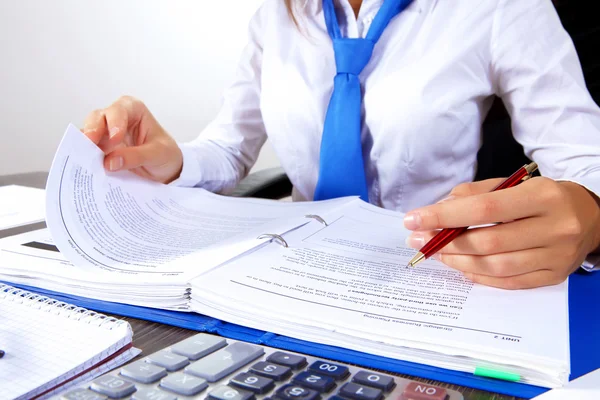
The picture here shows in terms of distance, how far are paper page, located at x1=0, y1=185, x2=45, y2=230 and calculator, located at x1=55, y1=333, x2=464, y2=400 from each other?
50 cm

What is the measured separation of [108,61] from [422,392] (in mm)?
2093

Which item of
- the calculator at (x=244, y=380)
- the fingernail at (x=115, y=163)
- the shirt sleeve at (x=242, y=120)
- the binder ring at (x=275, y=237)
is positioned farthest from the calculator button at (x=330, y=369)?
the shirt sleeve at (x=242, y=120)

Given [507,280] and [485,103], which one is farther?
[485,103]

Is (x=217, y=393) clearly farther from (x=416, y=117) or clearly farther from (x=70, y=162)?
(x=416, y=117)

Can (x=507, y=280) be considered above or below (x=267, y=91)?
below

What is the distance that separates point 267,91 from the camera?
3.10ft

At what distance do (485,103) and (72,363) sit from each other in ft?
2.42

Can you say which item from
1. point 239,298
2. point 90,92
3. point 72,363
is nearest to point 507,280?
point 239,298

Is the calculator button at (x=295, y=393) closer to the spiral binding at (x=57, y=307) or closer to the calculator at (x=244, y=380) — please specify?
the calculator at (x=244, y=380)

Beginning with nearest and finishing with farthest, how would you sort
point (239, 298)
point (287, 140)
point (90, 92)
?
point (239, 298) → point (287, 140) → point (90, 92)

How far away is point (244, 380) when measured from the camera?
1.01 ft

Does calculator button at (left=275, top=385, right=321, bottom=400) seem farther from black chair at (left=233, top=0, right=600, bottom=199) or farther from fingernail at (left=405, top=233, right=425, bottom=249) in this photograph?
black chair at (left=233, top=0, right=600, bottom=199)

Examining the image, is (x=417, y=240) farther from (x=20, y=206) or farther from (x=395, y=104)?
(x=20, y=206)

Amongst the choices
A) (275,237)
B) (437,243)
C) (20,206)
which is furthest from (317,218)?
(20,206)
